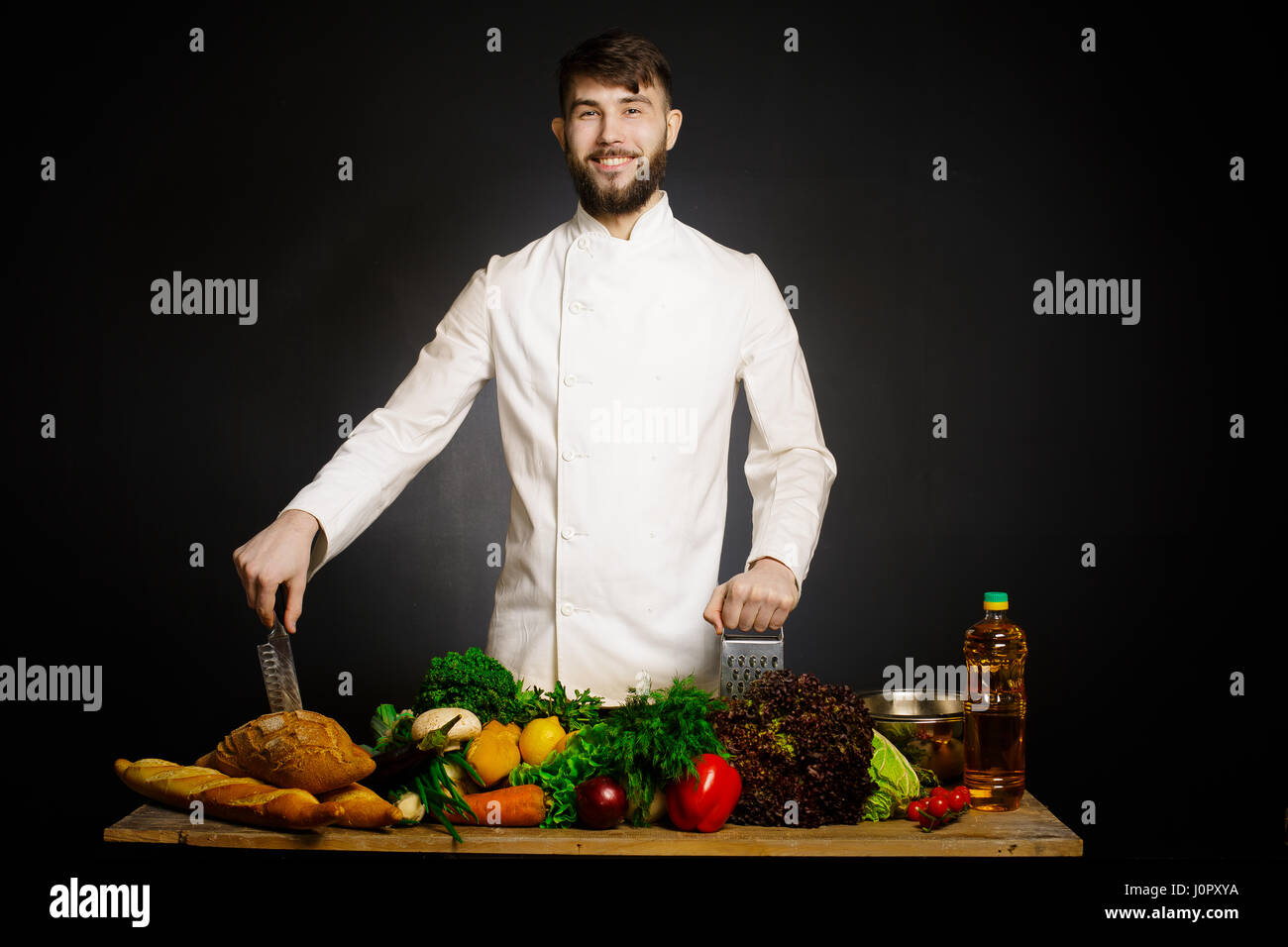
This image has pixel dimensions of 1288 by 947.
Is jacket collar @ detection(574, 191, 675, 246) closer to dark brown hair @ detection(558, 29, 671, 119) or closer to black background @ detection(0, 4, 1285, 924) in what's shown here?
dark brown hair @ detection(558, 29, 671, 119)

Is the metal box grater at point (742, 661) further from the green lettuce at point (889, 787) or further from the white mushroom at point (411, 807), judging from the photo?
the white mushroom at point (411, 807)

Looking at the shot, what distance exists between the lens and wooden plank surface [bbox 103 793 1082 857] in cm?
180

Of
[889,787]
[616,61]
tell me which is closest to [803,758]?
[889,787]

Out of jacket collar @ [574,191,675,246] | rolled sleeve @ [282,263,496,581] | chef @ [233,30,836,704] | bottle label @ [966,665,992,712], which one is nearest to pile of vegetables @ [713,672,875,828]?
bottle label @ [966,665,992,712]

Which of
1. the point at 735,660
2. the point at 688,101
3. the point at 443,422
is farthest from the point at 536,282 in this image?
the point at 688,101

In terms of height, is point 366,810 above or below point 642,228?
below

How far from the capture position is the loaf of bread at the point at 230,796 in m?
1.82

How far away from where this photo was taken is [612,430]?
2717 millimetres

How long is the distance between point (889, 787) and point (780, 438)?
39.0 inches

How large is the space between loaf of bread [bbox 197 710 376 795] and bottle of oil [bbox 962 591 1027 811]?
0.94 metres

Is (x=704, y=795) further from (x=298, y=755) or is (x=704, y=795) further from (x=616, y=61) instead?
(x=616, y=61)
